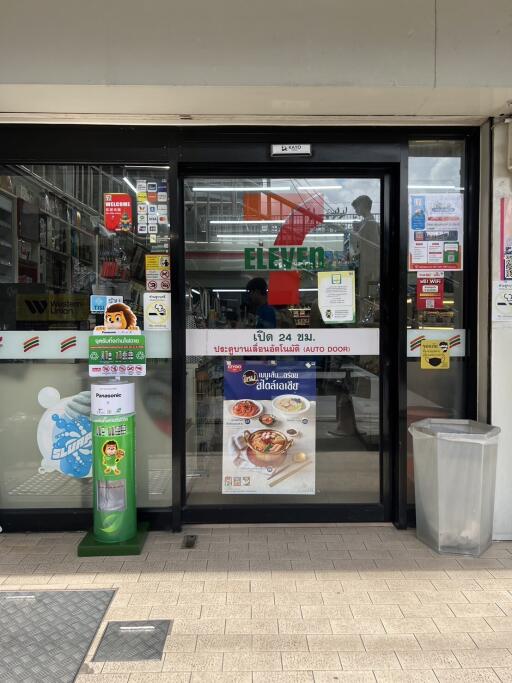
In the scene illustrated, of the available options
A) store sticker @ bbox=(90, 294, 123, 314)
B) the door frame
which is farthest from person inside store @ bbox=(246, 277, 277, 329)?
store sticker @ bbox=(90, 294, 123, 314)

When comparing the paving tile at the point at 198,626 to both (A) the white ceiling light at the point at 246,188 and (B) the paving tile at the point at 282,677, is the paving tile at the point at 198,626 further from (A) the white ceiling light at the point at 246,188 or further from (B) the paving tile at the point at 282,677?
(A) the white ceiling light at the point at 246,188

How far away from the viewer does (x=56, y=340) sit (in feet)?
13.4

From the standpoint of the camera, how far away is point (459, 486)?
3619 millimetres

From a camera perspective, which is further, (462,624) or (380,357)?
(380,357)

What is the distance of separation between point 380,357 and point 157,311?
181cm

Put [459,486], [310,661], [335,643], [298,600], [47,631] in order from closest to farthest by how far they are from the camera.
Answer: [310,661], [335,643], [47,631], [298,600], [459,486]

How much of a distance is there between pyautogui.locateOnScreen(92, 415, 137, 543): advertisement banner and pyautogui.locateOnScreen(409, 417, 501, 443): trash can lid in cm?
209

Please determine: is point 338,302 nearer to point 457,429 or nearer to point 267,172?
point 267,172

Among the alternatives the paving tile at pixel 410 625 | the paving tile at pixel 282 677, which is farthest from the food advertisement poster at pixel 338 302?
the paving tile at pixel 282 677

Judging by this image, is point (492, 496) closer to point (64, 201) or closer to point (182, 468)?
point (182, 468)

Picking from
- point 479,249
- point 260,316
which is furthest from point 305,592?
point 479,249

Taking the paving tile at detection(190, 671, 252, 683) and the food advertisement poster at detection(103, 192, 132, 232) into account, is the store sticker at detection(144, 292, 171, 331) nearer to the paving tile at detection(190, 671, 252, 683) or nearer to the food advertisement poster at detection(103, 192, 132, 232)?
the food advertisement poster at detection(103, 192, 132, 232)

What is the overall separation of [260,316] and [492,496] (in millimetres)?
2151

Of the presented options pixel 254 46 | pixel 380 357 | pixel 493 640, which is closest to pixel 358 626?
pixel 493 640
